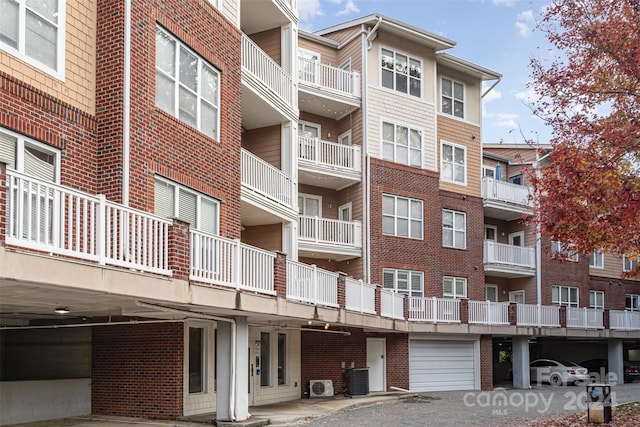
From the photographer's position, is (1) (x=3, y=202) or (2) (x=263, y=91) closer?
(1) (x=3, y=202)

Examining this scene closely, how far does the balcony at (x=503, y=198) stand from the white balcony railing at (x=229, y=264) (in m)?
19.1

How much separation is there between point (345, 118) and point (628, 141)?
49.8 ft

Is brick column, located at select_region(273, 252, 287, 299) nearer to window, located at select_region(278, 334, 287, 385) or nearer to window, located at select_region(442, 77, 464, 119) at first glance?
window, located at select_region(278, 334, 287, 385)

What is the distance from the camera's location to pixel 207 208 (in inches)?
672

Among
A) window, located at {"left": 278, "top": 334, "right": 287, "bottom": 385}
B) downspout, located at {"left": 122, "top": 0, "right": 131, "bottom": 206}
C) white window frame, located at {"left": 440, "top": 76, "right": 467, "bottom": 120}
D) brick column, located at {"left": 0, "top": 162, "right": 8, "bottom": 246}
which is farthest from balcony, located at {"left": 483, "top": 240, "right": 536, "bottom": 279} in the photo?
brick column, located at {"left": 0, "top": 162, "right": 8, "bottom": 246}

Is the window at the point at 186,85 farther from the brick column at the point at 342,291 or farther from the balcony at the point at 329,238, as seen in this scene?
the balcony at the point at 329,238

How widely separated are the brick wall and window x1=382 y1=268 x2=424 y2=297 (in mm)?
13598

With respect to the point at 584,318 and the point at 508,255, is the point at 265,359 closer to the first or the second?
the point at 508,255

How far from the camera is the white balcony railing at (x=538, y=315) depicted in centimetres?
3259

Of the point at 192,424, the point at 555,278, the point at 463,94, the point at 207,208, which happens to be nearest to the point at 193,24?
the point at 207,208

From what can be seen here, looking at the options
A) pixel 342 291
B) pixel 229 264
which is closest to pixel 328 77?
pixel 342 291

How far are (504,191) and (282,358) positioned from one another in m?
15.8

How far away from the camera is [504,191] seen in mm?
34531

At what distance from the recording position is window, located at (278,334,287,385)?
23.9m
